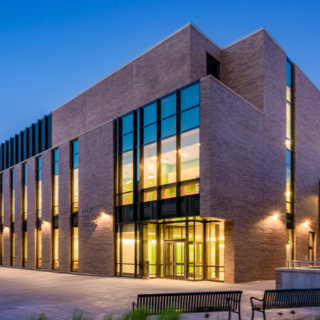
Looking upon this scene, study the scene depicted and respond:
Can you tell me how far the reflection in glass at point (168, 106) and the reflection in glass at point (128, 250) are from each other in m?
7.61

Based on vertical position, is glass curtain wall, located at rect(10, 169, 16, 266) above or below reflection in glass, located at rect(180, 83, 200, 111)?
below

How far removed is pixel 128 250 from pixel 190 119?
9627mm

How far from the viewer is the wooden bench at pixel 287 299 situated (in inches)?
456

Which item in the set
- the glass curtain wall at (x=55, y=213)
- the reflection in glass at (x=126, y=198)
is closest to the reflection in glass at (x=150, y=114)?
the reflection in glass at (x=126, y=198)

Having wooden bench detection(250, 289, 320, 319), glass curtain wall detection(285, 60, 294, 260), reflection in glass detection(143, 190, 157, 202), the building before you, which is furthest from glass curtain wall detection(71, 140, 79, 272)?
wooden bench detection(250, 289, 320, 319)

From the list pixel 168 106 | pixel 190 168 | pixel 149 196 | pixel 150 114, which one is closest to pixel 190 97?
pixel 168 106

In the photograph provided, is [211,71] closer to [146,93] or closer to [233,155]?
[146,93]

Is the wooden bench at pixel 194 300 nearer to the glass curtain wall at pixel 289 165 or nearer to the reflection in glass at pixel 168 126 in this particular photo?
the reflection in glass at pixel 168 126

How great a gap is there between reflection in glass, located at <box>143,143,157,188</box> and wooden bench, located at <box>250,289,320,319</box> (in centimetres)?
1295

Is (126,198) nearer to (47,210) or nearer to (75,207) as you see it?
(75,207)

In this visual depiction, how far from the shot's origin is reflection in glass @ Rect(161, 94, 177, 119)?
23844 millimetres

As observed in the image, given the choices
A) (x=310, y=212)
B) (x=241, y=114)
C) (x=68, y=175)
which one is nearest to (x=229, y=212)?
(x=241, y=114)

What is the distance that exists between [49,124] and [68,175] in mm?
8858

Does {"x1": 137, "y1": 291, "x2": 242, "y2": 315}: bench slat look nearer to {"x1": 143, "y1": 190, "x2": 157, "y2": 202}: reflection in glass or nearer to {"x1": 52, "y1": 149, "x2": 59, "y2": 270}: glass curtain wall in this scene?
{"x1": 143, "y1": 190, "x2": 157, "y2": 202}: reflection in glass
